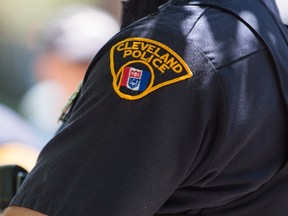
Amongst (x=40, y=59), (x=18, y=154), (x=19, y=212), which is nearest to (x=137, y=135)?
(x=19, y=212)

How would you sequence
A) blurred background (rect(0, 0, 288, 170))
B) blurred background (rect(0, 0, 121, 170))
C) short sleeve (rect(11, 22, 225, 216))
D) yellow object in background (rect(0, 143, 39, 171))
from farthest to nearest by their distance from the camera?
blurred background (rect(0, 0, 288, 170))
blurred background (rect(0, 0, 121, 170))
yellow object in background (rect(0, 143, 39, 171))
short sleeve (rect(11, 22, 225, 216))

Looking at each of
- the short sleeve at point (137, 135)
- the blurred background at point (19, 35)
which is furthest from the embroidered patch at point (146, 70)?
the blurred background at point (19, 35)

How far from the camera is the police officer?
1.27m

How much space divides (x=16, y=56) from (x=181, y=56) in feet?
17.4

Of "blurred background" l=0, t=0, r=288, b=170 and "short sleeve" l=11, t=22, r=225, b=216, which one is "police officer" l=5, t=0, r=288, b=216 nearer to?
"short sleeve" l=11, t=22, r=225, b=216

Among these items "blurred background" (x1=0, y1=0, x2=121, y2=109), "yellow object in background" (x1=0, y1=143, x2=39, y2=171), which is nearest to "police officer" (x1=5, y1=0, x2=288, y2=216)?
"yellow object in background" (x1=0, y1=143, x2=39, y2=171)

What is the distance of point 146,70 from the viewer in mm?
1290

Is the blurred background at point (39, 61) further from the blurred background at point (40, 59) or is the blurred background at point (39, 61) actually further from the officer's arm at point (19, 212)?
Answer: the officer's arm at point (19, 212)

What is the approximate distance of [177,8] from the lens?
140 centimetres

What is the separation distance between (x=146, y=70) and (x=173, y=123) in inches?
4.1

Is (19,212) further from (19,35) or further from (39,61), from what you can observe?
(19,35)

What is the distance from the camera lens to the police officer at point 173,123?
4.16 feet

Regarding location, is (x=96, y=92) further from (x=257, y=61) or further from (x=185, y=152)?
(x=257, y=61)

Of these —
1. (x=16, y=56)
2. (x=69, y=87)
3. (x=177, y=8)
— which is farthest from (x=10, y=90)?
(x=177, y=8)
